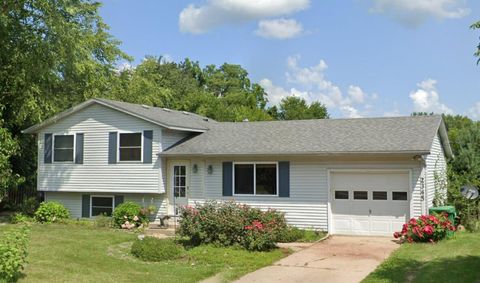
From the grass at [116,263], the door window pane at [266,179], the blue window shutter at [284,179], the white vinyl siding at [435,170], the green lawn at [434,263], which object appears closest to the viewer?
the green lawn at [434,263]

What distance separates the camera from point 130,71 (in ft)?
125

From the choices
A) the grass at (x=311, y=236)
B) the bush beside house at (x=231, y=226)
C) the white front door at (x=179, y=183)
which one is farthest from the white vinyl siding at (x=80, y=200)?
the grass at (x=311, y=236)

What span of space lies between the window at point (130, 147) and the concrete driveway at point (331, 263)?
8.17 metres

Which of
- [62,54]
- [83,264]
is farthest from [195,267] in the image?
[62,54]

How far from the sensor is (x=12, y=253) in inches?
331

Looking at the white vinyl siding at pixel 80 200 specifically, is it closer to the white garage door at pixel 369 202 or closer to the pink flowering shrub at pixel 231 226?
the pink flowering shrub at pixel 231 226

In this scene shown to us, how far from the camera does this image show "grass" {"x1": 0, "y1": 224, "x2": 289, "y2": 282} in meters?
9.66

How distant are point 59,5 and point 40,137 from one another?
18.0ft

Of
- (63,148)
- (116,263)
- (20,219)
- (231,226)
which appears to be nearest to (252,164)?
(231,226)

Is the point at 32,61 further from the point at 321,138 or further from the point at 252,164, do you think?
the point at 321,138

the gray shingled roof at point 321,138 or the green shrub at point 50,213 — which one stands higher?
the gray shingled roof at point 321,138

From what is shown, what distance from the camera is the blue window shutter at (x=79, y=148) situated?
1994 cm

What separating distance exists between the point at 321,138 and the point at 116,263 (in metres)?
9.01

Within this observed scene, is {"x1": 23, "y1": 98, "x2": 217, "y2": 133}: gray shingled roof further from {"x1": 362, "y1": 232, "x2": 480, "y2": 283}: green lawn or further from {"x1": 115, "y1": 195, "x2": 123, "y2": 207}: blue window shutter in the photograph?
{"x1": 362, "y1": 232, "x2": 480, "y2": 283}: green lawn
